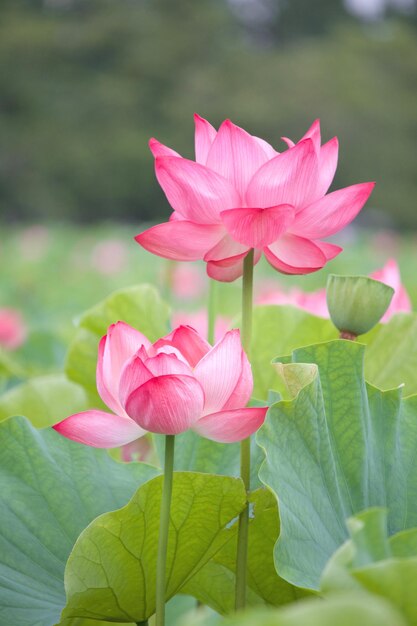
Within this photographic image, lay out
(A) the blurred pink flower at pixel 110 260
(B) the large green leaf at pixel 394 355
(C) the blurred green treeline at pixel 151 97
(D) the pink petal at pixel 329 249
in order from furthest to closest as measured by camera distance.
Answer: (C) the blurred green treeline at pixel 151 97 → (A) the blurred pink flower at pixel 110 260 → (B) the large green leaf at pixel 394 355 → (D) the pink petal at pixel 329 249

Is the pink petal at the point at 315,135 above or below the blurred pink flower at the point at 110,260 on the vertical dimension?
below

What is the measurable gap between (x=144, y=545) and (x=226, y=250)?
17 centimetres

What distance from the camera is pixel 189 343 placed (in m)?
0.46

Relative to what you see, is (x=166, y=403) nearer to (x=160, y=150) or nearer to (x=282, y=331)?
(x=160, y=150)

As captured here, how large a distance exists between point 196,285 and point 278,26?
48.7 feet

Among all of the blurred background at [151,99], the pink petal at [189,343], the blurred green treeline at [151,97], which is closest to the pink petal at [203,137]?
the pink petal at [189,343]

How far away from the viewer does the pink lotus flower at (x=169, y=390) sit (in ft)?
1.32

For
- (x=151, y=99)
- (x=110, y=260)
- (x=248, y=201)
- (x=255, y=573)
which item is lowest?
(x=255, y=573)

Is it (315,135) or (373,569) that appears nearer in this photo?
(373,569)

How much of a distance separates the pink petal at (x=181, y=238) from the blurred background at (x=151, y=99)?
37.6ft

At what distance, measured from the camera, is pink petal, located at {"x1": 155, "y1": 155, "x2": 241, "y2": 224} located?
0.45 meters

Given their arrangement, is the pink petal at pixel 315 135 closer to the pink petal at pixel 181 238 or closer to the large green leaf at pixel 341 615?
the pink petal at pixel 181 238

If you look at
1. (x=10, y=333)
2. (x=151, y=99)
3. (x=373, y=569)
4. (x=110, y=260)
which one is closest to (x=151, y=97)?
(x=151, y=99)

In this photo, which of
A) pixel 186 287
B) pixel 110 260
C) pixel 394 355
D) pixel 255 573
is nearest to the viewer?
pixel 255 573
